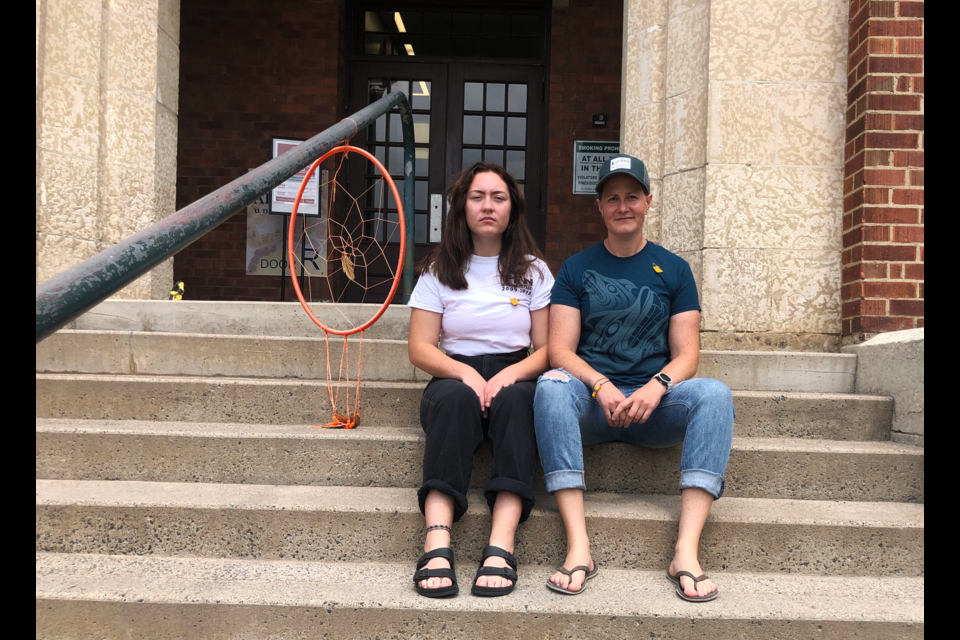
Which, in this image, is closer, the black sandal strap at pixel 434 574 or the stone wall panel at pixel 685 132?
the black sandal strap at pixel 434 574

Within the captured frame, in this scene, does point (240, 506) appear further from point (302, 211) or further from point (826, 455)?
point (302, 211)

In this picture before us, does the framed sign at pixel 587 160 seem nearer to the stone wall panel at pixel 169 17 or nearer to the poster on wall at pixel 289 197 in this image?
the poster on wall at pixel 289 197

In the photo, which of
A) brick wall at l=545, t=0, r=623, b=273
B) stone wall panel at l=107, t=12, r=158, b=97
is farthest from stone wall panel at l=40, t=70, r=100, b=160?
brick wall at l=545, t=0, r=623, b=273

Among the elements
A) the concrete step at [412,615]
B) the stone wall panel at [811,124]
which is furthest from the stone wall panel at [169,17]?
the stone wall panel at [811,124]

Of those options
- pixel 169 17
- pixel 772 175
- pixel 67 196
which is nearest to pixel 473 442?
pixel 772 175

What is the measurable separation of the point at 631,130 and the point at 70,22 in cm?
303

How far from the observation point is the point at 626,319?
2.43 m

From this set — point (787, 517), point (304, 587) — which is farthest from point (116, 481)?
point (787, 517)

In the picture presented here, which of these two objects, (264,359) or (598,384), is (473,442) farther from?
(264,359)

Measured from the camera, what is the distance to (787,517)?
2.23 m

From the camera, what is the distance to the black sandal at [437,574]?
6.27ft

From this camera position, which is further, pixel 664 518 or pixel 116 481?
pixel 116 481

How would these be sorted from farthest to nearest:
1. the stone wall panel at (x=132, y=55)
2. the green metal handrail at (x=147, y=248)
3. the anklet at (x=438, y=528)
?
1. the stone wall panel at (x=132, y=55)
2. the anklet at (x=438, y=528)
3. the green metal handrail at (x=147, y=248)

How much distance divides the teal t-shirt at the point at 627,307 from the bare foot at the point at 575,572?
0.61 meters
